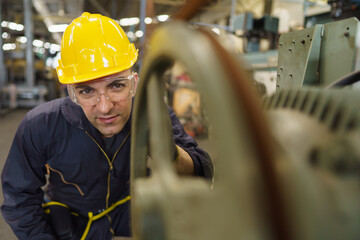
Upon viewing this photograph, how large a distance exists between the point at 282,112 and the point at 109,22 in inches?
34.8

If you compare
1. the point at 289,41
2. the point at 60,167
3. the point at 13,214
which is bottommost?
the point at 13,214

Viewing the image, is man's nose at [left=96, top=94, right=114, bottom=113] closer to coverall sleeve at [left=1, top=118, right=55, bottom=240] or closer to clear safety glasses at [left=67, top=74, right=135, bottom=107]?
clear safety glasses at [left=67, top=74, right=135, bottom=107]

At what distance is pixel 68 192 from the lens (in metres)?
1.25

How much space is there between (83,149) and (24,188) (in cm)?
27

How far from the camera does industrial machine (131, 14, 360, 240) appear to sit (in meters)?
0.26

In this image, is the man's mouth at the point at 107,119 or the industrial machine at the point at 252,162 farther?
the man's mouth at the point at 107,119

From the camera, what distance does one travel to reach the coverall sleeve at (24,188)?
1.10m

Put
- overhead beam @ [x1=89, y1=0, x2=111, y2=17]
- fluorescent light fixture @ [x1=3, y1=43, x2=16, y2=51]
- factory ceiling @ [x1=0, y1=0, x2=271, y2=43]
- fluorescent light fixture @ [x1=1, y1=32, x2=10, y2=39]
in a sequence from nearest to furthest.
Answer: fluorescent light fixture @ [x1=1, y1=32, x2=10, y2=39]
fluorescent light fixture @ [x1=3, y1=43, x2=16, y2=51]
factory ceiling @ [x1=0, y1=0, x2=271, y2=43]
overhead beam @ [x1=89, y1=0, x2=111, y2=17]

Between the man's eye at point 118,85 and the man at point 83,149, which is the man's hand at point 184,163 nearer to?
the man at point 83,149

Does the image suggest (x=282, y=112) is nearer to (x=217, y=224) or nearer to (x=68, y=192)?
(x=217, y=224)

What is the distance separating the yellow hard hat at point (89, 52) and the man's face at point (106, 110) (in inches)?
1.1

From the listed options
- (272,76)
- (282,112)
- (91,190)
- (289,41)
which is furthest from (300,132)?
(272,76)

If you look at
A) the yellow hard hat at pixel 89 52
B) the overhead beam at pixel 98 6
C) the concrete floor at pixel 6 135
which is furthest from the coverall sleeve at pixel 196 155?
the overhead beam at pixel 98 6

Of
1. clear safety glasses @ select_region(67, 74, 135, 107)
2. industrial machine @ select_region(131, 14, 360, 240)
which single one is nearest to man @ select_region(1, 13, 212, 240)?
clear safety glasses @ select_region(67, 74, 135, 107)
